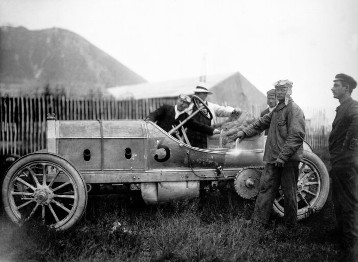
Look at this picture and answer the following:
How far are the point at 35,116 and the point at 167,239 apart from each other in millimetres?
9109

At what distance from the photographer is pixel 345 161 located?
396 cm

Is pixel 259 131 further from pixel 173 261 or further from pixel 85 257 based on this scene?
pixel 85 257

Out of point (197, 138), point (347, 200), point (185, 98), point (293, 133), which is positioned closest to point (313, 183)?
point (347, 200)

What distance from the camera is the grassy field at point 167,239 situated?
10.6 feet

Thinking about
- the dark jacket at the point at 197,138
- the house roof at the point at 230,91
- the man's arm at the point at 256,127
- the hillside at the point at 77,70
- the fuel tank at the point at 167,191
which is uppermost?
the hillside at the point at 77,70

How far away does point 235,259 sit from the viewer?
3.19 m

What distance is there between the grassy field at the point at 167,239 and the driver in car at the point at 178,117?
43.5 inches

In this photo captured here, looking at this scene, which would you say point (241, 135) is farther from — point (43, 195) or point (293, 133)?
point (43, 195)

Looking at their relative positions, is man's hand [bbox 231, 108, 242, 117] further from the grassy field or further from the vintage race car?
the grassy field

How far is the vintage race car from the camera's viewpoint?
3.74 metres

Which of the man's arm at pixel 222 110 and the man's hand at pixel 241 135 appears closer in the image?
the man's hand at pixel 241 135

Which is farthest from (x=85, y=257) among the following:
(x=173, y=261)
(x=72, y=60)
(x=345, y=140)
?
(x=72, y=60)

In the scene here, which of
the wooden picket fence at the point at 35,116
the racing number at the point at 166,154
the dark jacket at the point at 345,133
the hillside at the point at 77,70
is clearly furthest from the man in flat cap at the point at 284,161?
the hillside at the point at 77,70

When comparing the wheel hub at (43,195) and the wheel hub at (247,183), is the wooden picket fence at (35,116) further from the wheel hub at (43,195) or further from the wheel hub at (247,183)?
the wheel hub at (43,195)
